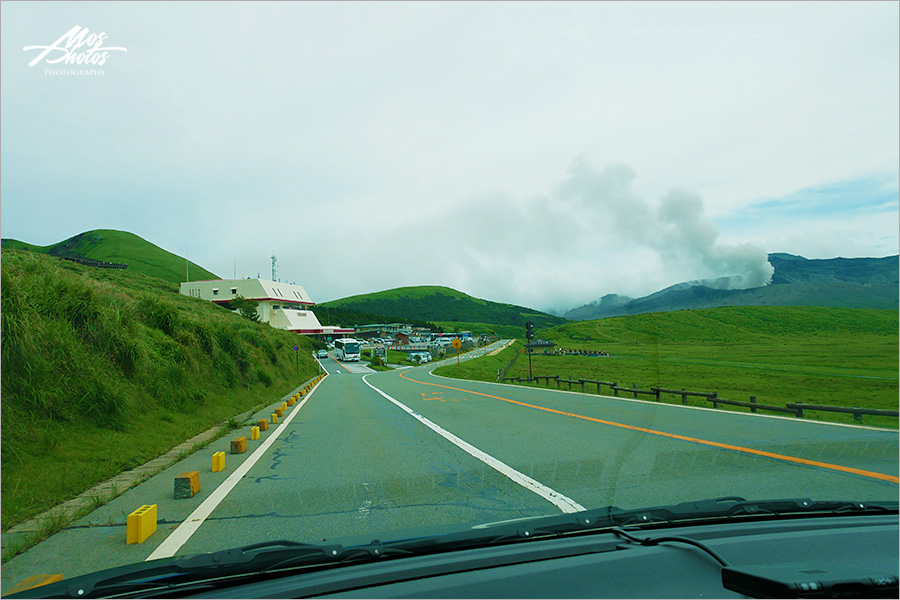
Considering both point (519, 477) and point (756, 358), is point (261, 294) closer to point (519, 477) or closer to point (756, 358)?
point (756, 358)

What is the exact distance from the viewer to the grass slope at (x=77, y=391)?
277 inches

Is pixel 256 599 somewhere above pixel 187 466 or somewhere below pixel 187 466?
above

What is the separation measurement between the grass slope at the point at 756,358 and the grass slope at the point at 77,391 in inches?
419

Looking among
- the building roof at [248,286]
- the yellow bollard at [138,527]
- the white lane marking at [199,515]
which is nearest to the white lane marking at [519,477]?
the white lane marking at [199,515]

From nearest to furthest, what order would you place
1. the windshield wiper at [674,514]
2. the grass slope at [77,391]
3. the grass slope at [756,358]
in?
the windshield wiper at [674,514] → the grass slope at [77,391] → the grass slope at [756,358]

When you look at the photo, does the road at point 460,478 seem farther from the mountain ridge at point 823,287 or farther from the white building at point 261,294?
the white building at point 261,294

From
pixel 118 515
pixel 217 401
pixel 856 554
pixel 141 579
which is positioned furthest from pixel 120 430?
pixel 856 554

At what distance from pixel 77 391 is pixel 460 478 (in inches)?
294

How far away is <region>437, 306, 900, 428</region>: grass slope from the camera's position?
2780 centimetres

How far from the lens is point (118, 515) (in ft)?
18.1

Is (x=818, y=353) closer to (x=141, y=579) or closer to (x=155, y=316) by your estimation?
(x=155, y=316)

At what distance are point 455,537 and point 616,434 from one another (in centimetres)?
734

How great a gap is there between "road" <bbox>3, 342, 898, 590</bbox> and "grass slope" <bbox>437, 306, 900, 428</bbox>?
14.3 feet

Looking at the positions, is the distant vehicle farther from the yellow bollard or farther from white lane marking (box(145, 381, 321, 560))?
the yellow bollard
